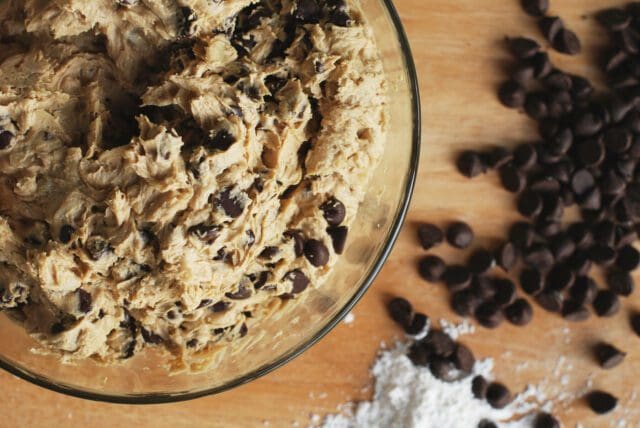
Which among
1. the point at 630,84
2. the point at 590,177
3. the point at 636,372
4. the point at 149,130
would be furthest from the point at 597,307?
the point at 149,130

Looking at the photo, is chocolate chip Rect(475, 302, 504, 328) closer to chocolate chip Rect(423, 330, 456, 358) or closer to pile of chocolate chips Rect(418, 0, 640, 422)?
pile of chocolate chips Rect(418, 0, 640, 422)

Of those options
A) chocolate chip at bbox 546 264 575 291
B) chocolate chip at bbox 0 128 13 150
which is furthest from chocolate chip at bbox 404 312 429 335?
chocolate chip at bbox 0 128 13 150

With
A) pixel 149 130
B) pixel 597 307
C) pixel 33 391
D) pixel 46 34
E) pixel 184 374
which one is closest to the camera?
pixel 149 130

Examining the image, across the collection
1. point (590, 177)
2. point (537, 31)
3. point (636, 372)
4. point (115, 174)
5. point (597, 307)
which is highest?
Answer: point (115, 174)

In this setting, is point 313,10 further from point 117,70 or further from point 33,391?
point 33,391

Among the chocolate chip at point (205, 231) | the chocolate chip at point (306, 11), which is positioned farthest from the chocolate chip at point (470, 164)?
the chocolate chip at point (205, 231)

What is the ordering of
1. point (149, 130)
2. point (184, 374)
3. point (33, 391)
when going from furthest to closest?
point (33, 391) < point (184, 374) < point (149, 130)
